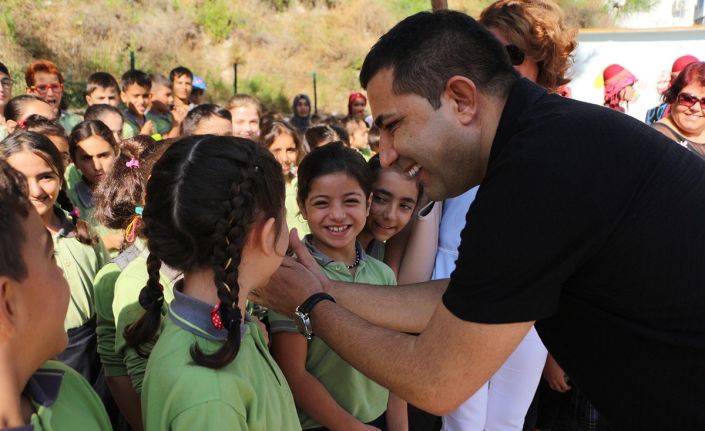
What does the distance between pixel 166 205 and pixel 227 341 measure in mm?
369

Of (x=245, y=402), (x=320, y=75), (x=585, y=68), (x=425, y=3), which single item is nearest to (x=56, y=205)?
(x=245, y=402)

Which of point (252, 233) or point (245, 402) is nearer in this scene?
point (245, 402)

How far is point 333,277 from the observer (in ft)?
8.40

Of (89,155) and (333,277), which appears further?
(89,155)

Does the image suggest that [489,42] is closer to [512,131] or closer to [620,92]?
[512,131]

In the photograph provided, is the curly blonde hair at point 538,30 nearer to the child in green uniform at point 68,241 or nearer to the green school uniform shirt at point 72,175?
the child in green uniform at point 68,241

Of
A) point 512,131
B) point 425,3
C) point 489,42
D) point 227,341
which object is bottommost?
point 227,341

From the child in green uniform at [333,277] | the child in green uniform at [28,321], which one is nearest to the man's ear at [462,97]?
the child in green uniform at [333,277]

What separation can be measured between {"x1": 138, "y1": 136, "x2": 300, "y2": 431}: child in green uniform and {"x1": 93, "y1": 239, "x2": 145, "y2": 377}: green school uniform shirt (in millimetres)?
781

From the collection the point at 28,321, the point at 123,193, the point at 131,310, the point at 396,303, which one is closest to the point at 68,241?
the point at 123,193

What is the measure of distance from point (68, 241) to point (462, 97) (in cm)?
206

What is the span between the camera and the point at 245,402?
1.50 meters

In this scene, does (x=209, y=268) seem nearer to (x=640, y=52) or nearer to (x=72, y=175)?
(x=72, y=175)

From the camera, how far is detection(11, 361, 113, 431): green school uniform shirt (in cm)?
Answer: 124
